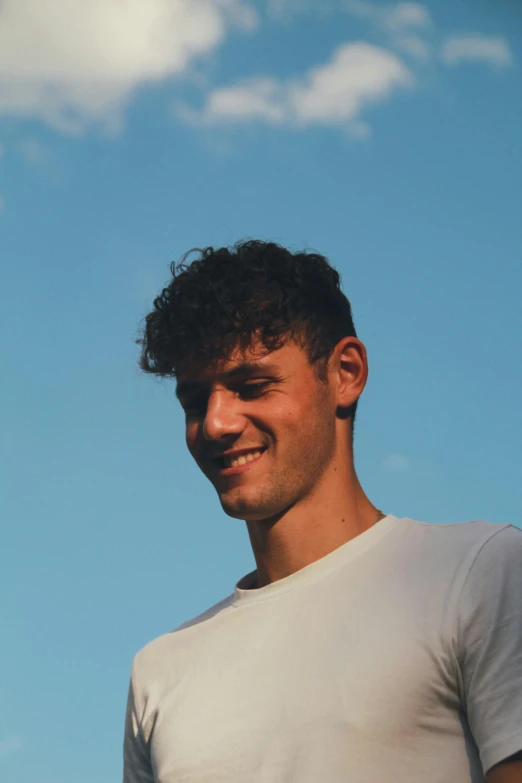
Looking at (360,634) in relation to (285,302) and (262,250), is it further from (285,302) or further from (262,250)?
(262,250)

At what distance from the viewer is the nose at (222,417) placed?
12.6ft

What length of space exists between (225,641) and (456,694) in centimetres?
110

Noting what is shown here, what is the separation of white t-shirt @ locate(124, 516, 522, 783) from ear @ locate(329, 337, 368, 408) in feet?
1.93

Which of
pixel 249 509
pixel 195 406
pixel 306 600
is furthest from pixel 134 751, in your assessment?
pixel 195 406

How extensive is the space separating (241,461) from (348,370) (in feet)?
2.23

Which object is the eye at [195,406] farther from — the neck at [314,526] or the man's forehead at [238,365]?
the neck at [314,526]

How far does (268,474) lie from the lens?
3842 mm

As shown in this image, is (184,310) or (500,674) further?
(184,310)

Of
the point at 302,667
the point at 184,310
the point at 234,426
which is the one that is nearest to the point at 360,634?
the point at 302,667

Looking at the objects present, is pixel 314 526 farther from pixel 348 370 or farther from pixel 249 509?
pixel 348 370

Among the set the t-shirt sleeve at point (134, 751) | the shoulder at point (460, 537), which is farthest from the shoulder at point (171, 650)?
the shoulder at point (460, 537)

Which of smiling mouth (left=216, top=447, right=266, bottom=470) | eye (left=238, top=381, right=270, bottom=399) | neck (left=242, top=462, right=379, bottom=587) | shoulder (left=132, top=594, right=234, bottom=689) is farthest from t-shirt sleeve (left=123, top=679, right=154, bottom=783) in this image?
eye (left=238, top=381, right=270, bottom=399)

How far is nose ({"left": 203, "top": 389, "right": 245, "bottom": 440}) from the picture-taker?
3.86 metres

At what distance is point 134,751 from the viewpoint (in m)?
4.23
